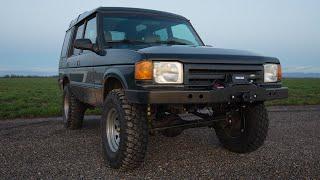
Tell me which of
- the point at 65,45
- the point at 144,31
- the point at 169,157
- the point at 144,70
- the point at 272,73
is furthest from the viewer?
the point at 65,45

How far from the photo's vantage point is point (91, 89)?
19.2 feet

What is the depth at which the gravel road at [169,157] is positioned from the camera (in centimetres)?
446

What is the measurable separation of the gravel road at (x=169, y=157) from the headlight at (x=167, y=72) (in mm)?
1064

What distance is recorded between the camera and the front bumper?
13.1 ft

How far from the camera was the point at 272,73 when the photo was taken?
4.82 m

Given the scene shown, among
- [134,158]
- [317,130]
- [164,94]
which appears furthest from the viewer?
[317,130]

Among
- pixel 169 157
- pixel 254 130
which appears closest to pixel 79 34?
pixel 169 157

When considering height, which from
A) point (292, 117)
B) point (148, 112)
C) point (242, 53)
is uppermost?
point (242, 53)

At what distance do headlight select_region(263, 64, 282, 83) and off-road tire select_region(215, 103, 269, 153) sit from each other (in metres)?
0.47

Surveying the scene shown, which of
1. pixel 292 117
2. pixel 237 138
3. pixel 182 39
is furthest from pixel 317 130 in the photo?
pixel 182 39

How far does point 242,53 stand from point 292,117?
19.2 ft

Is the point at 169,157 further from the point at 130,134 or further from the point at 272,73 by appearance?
the point at 272,73

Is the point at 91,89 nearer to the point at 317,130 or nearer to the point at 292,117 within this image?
the point at 317,130

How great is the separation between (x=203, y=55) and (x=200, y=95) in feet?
1.60
